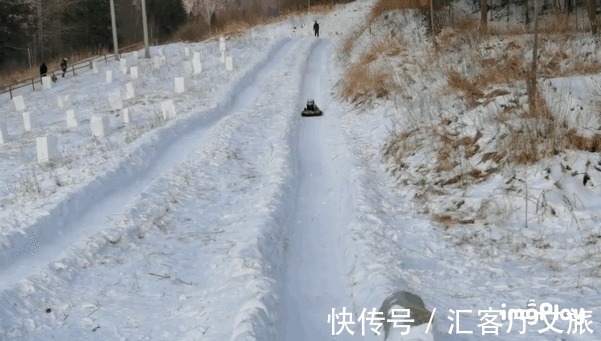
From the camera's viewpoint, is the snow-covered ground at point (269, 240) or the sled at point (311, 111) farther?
the sled at point (311, 111)

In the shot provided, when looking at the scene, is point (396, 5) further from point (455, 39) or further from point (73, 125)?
point (73, 125)

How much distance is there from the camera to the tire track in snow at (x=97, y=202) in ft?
22.7

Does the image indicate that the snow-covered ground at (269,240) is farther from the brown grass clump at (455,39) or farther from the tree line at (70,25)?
the tree line at (70,25)

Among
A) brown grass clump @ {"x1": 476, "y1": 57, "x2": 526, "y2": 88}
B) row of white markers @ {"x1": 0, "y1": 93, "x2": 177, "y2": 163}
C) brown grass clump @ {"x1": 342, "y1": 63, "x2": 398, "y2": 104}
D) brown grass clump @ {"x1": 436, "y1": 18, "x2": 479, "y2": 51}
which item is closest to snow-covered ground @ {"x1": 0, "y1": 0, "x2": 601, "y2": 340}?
row of white markers @ {"x1": 0, "y1": 93, "x2": 177, "y2": 163}

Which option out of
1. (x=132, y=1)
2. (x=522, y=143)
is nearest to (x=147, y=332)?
(x=522, y=143)

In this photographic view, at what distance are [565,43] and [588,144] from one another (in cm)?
669

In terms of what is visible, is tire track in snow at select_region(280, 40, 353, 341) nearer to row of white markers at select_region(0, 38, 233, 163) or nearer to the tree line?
row of white markers at select_region(0, 38, 233, 163)

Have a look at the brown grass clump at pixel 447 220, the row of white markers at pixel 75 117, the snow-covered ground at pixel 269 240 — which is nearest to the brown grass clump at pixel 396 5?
the row of white markers at pixel 75 117

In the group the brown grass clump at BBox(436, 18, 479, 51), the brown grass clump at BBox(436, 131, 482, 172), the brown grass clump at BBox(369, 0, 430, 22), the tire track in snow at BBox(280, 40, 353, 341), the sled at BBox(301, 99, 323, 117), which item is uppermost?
the brown grass clump at BBox(369, 0, 430, 22)

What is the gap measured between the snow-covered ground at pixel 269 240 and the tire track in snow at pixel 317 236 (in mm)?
29

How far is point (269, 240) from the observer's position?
692cm

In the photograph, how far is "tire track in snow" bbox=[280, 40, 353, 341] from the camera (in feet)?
17.9

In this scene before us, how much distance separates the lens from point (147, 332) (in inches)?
206

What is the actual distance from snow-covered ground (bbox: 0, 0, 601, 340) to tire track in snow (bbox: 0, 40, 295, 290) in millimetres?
37
